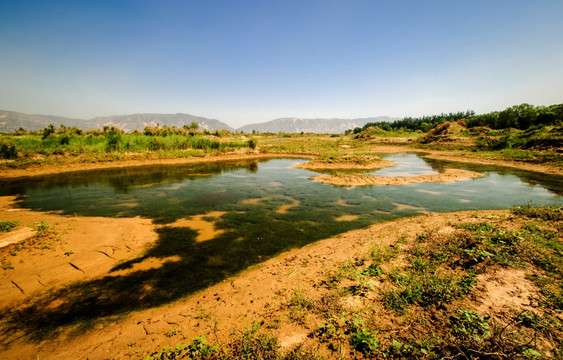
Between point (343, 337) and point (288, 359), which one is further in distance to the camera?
point (343, 337)

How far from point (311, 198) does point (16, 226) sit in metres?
13.7

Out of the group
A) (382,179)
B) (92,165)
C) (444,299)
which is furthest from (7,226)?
(382,179)

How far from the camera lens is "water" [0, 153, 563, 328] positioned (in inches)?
216

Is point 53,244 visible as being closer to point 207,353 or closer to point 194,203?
point 194,203

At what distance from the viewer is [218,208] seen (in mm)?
11672

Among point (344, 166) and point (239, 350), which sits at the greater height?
point (344, 166)

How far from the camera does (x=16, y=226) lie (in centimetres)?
783


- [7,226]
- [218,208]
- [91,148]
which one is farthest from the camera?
[91,148]

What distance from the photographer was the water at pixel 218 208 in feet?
18.0

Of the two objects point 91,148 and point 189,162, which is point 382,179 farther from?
point 91,148

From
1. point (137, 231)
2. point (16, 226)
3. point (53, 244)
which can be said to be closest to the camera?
point (53, 244)

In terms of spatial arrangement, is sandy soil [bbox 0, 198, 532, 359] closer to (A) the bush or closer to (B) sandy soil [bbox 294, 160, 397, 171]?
(B) sandy soil [bbox 294, 160, 397, 171]

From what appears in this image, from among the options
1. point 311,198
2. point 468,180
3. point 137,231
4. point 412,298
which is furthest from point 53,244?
point 468,180

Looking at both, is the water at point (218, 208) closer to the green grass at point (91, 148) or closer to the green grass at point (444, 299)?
the green grass at point (444, 299)
